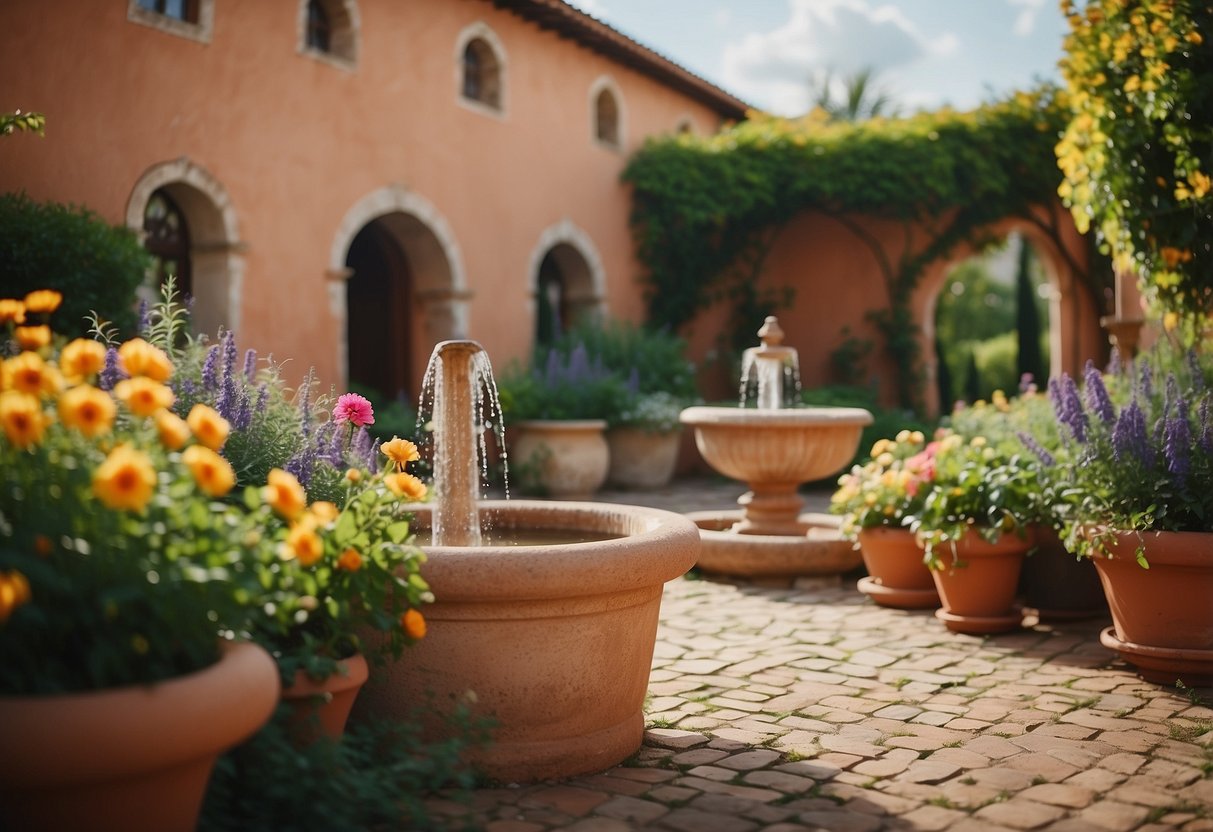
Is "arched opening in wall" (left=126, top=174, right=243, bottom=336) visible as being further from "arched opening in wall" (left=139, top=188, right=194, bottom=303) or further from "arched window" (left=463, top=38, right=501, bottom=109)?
"arched window" (left=463, top=38, right=501, bottom=109)

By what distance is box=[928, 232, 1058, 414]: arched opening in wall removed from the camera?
63.6 feet

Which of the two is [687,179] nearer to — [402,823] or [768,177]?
[768,177]

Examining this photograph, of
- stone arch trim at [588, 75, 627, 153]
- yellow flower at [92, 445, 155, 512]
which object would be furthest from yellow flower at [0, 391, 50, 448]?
stone arch trim at [588, 75, 627, 153]

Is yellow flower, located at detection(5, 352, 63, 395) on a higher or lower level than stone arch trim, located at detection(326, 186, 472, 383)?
lower

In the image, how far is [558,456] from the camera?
10484 millimetres

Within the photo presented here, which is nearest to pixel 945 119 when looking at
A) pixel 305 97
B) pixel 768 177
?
pixel 768 177

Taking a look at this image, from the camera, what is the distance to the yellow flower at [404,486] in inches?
120

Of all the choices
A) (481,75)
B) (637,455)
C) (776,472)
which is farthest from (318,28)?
(776,472)

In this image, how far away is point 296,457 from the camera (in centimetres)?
355

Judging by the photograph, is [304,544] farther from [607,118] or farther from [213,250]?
[607,118]

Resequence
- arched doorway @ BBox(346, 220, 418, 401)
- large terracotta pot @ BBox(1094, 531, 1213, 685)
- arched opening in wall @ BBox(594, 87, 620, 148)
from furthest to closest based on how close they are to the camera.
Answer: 1. arched opening in wall @ BBox(594, 87, 620, 148)
2. arched doorway @ BBox(346, 220, 418, 401)
3. large terracotta pot @ BBox(1094, 531, 1213, 685)

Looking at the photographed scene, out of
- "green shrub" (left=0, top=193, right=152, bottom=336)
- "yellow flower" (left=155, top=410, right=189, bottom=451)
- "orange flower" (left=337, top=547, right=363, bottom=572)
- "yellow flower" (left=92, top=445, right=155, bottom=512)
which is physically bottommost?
"orange flower" (left=337, top=547, right=363, bottom=572)

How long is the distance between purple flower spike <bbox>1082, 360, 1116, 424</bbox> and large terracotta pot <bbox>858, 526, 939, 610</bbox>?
1239mm

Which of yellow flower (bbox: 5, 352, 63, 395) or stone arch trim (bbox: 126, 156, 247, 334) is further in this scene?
stone arch trim (bbox: 126, 156, 247, 334)
